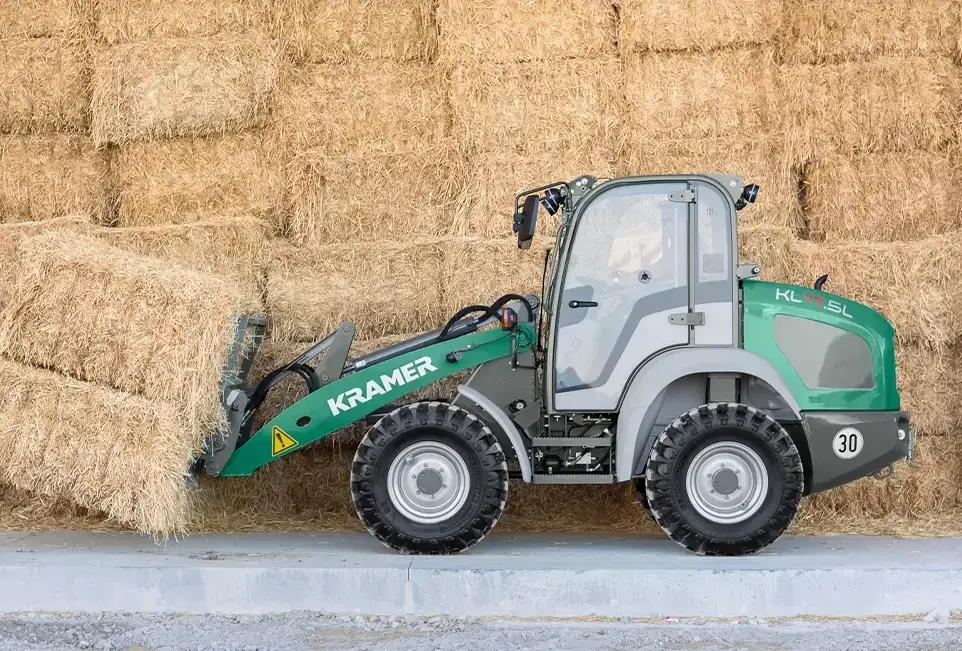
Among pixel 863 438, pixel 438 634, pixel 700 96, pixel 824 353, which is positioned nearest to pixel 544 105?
pixel 700 96

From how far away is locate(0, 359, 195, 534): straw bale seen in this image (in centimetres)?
628

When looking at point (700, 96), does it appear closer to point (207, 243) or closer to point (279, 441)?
point (207, 243)

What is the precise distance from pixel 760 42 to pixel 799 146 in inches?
28.4

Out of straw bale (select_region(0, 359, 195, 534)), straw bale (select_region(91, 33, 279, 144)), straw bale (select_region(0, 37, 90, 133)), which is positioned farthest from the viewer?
straw bale (select_region(0, 37, 90, 133))

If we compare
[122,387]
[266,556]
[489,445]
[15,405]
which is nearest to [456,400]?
[489,445]

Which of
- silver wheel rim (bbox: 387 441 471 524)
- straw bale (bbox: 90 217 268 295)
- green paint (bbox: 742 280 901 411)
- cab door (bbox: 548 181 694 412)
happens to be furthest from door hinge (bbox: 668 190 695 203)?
straw bale (bbox: 90 217 268 295)

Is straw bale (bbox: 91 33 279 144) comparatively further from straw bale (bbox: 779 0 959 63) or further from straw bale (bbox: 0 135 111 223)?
straw bale (bbox: 779 0 959 63)

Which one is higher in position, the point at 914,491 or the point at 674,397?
the point at 674,397

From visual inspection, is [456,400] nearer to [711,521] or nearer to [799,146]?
[711,521]

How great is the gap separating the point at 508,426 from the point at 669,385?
2.91 ft

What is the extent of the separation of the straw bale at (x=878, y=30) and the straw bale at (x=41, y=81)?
15.8ft

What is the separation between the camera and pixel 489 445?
6.44 metres

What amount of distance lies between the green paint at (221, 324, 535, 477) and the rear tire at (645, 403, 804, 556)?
1209 millimetres

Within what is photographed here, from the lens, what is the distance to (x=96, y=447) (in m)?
6.43
